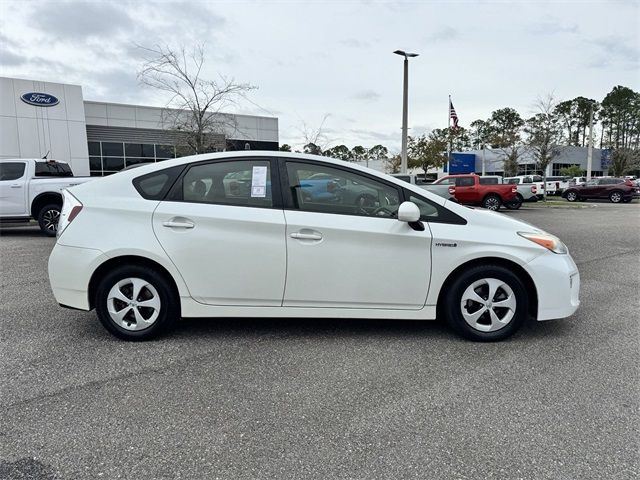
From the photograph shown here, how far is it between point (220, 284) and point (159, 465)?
5.59 feet

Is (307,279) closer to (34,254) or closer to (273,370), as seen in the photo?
(273,370)

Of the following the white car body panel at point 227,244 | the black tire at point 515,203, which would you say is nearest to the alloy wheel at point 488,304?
the white car body panel at point 227,244

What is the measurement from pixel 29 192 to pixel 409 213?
1009cm

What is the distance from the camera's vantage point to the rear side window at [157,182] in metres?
3.88

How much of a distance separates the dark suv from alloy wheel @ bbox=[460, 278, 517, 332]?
29937 mm

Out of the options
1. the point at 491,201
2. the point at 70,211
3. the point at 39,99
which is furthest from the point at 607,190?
the point at 39,99

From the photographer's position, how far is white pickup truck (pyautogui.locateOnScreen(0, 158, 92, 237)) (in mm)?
10297

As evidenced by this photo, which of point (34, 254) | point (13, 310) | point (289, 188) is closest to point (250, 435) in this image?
point (289, 188)

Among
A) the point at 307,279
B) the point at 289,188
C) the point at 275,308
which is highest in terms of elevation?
the point at 289,188

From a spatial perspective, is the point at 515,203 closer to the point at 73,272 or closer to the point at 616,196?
the point at 616,196

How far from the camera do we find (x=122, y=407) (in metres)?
2.86

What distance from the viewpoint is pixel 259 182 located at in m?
3.91

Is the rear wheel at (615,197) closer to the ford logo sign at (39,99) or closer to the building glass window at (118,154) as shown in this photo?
the building glass window at (118,154)

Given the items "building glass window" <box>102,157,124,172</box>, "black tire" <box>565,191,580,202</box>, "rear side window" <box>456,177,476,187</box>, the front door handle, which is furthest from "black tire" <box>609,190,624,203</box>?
"building glass window" <box>102,157,124,172</box>
